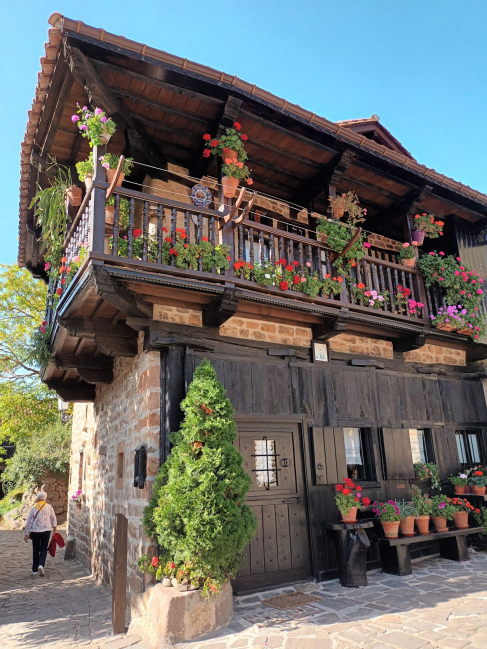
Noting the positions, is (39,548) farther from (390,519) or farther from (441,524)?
(441,524)

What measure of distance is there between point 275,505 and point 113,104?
544 cm

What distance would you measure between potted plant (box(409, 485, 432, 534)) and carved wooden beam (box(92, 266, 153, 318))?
4692mm


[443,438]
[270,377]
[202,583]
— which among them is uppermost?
[270,377]

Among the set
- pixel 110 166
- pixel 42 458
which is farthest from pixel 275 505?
pixel 42 458

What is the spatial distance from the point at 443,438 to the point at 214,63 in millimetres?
6889

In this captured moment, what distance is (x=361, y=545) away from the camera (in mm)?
5906

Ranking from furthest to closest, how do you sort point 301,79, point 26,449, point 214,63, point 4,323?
point 26,449 → point 4,323 → point 301,79 → point 214,63

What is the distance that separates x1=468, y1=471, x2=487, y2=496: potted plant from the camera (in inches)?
298

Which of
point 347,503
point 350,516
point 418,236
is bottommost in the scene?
point 350,516

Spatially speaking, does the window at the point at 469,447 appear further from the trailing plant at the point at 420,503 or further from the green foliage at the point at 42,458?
the green foliage at the point at 42,458

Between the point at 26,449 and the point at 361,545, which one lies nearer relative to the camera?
the point at 361,545

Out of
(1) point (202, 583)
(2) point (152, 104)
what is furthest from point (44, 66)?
(1) point (202, 583)

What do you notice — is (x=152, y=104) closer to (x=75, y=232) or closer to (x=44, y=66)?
(x=44, y=66)

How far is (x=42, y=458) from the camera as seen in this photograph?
53.5ft
